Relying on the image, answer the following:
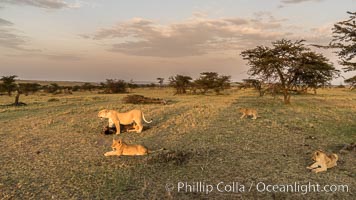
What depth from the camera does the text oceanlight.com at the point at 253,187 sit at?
213 inches

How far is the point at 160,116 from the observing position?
15039 mm

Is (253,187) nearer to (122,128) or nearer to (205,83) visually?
(122,128)

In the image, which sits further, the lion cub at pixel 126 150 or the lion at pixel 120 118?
the lion at pixel 120 118

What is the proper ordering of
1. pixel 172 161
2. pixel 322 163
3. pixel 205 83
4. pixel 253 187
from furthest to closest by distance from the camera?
pixel 205 83 < pixel 172 161 < pixel 322 163 < pixel 253 187

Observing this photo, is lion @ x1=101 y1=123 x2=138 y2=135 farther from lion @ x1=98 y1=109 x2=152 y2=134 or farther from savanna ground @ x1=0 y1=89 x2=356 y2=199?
savanna ground @ x1=0 y1=89 x2=356 y2=199

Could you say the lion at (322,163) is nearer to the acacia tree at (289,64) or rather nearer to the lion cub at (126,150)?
the lion cub at (126,150)

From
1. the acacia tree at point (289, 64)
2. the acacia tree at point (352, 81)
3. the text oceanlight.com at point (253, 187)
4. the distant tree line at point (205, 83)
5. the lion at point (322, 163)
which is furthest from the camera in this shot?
the distant tree line at point (205, 83)

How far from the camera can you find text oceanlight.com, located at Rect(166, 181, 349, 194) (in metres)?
5.42

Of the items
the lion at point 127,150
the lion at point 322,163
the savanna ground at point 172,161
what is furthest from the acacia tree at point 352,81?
the lion at point 127,150

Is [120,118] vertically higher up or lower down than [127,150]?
higher up

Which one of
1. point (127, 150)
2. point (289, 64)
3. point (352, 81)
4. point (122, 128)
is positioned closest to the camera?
point (127, 150)

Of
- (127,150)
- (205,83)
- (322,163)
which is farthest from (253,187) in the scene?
(205,83)

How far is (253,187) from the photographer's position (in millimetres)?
5547

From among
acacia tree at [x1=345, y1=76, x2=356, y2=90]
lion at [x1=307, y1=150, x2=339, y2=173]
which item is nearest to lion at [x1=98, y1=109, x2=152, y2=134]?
lion at [x1=307, y1=150, x2=339, y2=173]
